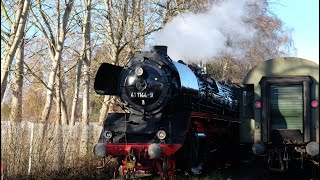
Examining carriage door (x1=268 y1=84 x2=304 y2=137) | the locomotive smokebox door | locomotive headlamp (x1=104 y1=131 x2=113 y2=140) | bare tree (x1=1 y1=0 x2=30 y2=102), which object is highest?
bare tree (x1=1 y1=0 x2=30 y2=102)

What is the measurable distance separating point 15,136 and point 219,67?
24307mm

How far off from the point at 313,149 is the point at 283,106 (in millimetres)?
1476

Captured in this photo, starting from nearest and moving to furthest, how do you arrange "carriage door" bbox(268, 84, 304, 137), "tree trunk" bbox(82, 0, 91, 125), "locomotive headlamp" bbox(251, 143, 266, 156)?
"locomotive headlamp" bbox(251, 143, 266, 156)
"carriage door" bbox(268, 84, 304, 137)
"tree trunk" bbox(82, 0, 91, 125)

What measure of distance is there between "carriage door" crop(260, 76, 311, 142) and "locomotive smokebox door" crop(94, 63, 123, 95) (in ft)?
12.5

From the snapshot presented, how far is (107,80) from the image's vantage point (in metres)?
11.3

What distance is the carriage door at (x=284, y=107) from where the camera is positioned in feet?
36.7

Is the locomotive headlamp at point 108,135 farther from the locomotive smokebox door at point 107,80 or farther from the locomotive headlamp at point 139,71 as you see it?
the locomotive headlamp at point 139,71

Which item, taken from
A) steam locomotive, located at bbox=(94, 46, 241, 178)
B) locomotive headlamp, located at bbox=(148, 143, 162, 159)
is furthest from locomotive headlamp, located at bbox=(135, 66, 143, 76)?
locomotive headlamp, located at bbox=(148, 143, 162, 159)

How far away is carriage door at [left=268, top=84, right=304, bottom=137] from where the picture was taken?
37.1 ft

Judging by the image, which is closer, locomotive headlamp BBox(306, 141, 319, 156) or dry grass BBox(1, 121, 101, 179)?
dry grass BBox(1, 121, 101, 179)

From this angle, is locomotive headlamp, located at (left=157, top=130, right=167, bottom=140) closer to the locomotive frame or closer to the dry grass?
the locomotive frame

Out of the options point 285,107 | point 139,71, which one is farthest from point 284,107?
point 139,71

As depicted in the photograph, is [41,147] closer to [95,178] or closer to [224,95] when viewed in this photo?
[95,178]

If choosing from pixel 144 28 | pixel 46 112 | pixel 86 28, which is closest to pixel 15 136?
pixel 46 112
